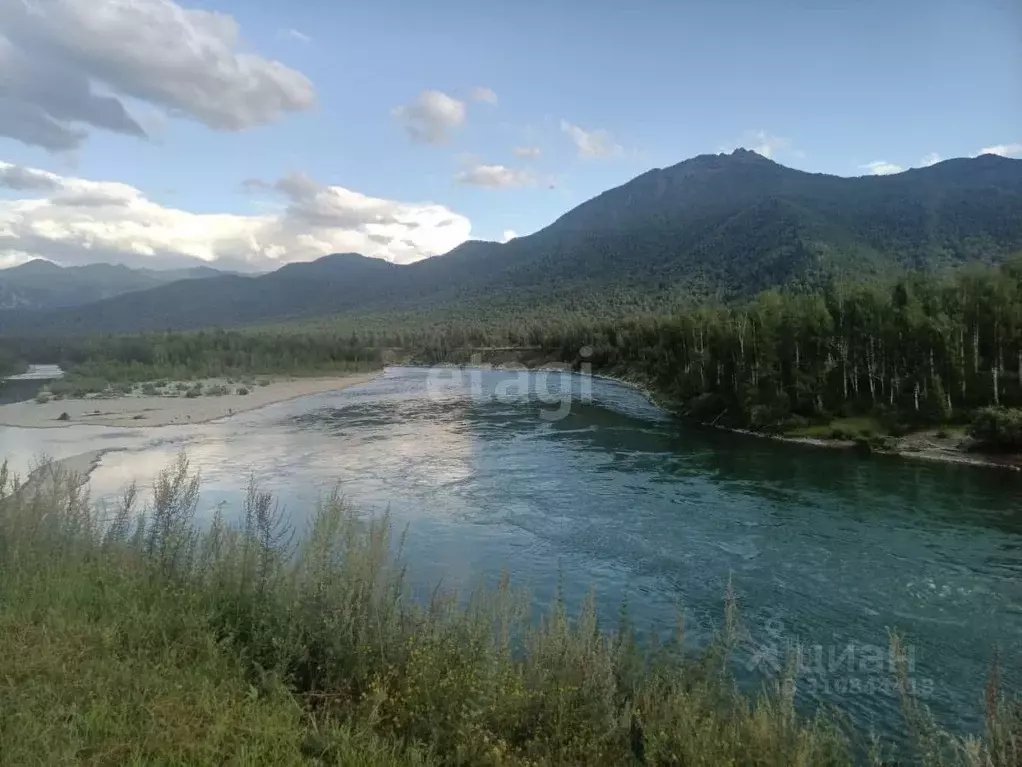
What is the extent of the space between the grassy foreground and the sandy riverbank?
45507 millimetres

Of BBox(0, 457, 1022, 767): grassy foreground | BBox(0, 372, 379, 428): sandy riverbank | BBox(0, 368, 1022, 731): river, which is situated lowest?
BBox(0, 368, 1022, 731): river

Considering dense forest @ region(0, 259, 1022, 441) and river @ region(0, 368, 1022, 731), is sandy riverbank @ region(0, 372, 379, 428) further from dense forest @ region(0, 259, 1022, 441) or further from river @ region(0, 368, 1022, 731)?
dense forest @ region(0, 259, 1022, 441)

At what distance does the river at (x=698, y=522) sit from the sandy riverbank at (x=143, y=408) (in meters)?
4.22

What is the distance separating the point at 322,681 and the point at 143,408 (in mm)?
58606

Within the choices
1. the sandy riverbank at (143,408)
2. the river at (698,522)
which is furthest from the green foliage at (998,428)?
the sandy riverbank at (143,408)

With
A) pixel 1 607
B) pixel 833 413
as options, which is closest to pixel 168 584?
pixel 1 607

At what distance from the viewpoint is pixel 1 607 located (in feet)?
23.3

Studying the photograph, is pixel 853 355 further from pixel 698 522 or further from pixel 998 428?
pixel 698 522

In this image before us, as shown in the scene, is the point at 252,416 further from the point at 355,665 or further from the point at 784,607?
the point at 355,665

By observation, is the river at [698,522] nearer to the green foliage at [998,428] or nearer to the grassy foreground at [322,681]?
the green foliage at [998,428]

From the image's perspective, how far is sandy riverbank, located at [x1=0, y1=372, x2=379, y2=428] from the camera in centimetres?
4888

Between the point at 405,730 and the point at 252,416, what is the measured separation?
53685mm

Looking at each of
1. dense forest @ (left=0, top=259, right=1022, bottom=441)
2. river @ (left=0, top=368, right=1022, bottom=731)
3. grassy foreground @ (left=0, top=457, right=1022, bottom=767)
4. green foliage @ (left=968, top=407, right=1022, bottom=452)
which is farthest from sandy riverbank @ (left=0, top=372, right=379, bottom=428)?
green foliage @ (left=968, top=407, right=1022, bottom=452)

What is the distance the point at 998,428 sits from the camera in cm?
3428
